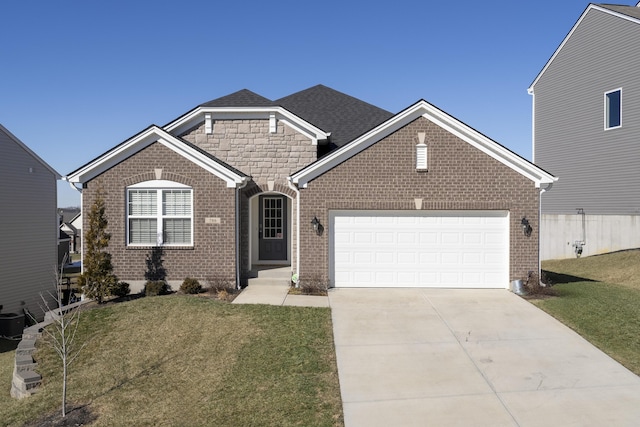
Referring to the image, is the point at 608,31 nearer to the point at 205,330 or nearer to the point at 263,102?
the point at 263,102

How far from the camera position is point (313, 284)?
13602 mm

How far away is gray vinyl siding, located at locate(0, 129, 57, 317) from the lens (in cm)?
1961

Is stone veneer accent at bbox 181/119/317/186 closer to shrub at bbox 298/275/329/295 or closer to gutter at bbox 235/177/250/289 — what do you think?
gutter at bbox 235/177/250/289

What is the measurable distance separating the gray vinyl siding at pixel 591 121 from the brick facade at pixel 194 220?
728 inches

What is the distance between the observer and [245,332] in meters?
9.77

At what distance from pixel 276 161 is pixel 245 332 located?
7.27 metres

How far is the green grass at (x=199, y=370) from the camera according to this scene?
6992 mm

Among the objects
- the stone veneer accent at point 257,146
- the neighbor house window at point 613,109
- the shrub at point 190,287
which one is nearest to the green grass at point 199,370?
the shrub at point 190,287

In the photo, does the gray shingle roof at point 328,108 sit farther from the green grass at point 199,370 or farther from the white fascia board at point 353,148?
the green grass at point 199,370

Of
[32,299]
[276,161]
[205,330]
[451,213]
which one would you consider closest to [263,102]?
[276,161]

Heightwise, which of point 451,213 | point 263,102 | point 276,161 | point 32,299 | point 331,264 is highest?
point 263,102

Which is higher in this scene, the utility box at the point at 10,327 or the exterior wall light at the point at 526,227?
the exterior wall light at the point at 526,227

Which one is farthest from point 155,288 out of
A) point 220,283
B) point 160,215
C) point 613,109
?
point 613,109

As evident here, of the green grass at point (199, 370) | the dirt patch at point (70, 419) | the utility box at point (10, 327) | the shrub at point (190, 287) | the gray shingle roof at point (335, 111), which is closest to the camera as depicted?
the green grass at point (199, 370)
